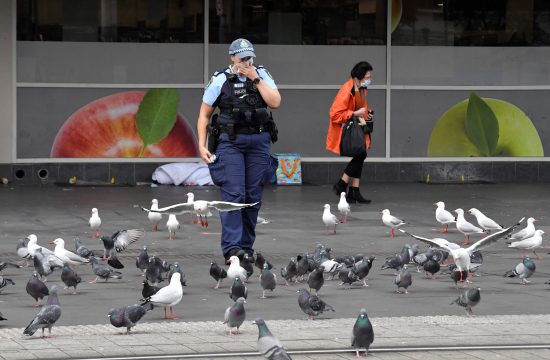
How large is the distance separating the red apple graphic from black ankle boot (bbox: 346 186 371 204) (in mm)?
3556

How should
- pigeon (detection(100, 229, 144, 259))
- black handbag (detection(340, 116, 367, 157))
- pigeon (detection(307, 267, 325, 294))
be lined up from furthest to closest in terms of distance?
black handbag (detection(340, 116, 367, 157))
pigeon (detection(100, 229, 144, 259))
pigeon (detection(307, 267, 325, 294))

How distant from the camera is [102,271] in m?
11.9

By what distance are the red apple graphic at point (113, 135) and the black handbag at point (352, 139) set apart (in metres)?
3.75

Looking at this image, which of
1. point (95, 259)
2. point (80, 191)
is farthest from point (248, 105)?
point (80, 191)

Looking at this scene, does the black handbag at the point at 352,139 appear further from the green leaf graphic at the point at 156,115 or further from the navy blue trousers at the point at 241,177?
the navy blue trousers at the point at 241,177

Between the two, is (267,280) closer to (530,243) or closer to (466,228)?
(530,243)

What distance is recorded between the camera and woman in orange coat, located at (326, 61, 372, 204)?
1861 cm

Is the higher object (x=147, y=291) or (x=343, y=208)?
(x=147, y=291)

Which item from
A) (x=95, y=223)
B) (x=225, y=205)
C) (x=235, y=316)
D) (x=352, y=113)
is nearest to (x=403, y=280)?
(x=225, y=205)

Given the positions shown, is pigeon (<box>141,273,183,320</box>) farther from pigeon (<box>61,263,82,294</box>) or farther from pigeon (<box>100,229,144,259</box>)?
pigeon (<box>100,229,144,259</box>)

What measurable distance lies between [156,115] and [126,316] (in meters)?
12.3

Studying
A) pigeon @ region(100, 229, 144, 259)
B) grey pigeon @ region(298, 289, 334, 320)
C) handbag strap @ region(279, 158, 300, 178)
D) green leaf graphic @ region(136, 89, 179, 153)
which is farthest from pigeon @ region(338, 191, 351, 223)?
grey pigeon @ region(298, 289, 334, 320)

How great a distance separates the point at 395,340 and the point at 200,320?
5.50 ft

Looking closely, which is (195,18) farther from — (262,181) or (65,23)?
(262,181)
